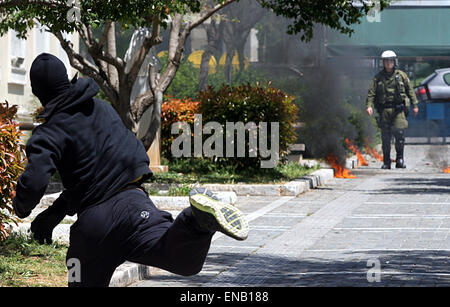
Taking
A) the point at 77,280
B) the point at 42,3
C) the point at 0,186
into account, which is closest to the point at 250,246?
the point at 0,186

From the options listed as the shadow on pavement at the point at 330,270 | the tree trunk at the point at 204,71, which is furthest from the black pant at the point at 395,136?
the shadow on pavement at the point at 330,270

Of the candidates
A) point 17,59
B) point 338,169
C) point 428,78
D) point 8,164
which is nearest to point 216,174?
point 338,169

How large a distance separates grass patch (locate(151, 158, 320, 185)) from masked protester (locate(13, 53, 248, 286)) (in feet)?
36.9

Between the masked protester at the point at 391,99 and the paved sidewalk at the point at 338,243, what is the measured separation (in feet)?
16.6

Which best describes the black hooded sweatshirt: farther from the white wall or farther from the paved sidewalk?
the white wall

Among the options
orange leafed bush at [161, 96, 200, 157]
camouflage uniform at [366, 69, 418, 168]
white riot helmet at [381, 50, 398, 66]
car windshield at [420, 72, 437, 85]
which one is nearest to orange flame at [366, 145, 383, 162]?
car windshield at [420, 72, 437, 85]

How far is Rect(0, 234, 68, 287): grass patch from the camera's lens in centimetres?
738

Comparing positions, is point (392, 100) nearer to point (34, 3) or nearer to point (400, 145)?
point (400, 145)

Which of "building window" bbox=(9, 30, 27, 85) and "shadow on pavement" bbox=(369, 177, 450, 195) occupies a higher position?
"building window" bbox=(9, 30, 27, 85)

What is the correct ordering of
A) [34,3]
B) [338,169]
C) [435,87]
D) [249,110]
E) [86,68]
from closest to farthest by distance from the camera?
[34,3] → [86,68] → [249,110] → [338,169] → [435,87]

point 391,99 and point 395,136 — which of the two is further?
point 395,136

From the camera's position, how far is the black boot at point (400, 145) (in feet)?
73.3

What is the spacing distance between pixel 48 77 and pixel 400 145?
1878 centimetres

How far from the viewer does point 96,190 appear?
15.3ft
